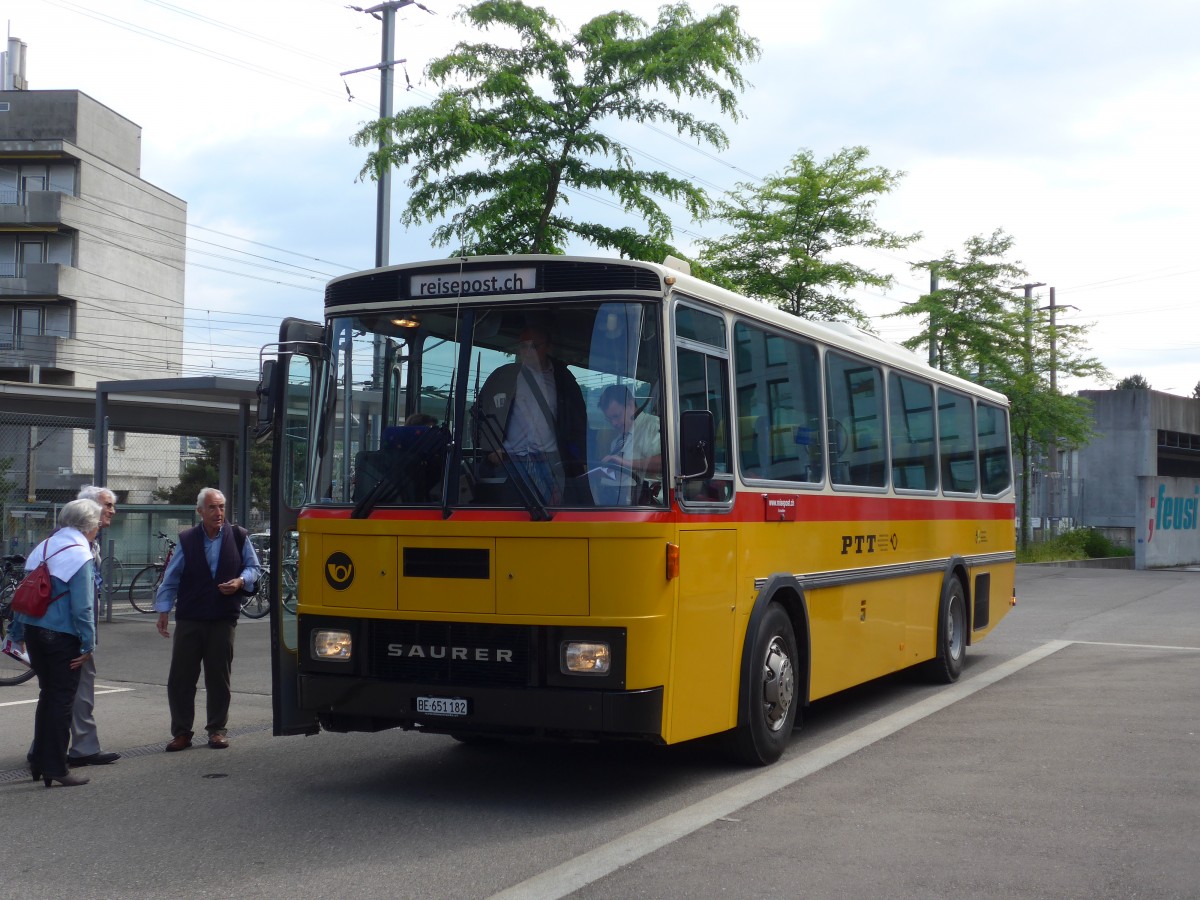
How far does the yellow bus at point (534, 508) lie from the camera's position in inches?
268

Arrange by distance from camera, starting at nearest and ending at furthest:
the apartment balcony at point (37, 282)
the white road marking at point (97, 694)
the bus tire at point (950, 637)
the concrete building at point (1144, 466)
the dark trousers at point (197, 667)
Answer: the dark trousers at point (197, 667) < the white road marking at point (97, 694) < the bus tire at point (950, 637) < the concrete building at point (1144, 466) < the apartment balcony at point (37, 282)

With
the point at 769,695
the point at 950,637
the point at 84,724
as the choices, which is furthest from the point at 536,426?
the point at 950,637

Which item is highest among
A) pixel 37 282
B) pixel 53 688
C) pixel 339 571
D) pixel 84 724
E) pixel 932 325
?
pixel 37 282

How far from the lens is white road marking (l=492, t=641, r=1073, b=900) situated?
5570mm

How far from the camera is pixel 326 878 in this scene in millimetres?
5719

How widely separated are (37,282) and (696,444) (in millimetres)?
52616

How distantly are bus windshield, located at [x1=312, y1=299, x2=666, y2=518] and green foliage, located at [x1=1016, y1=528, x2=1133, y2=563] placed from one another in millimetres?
31822

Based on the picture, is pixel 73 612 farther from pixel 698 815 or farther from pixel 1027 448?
pixel 1027 448

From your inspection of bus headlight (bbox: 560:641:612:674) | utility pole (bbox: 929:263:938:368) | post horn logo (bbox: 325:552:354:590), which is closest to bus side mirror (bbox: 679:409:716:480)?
bus headlight (bbox: 560:641:612:674)

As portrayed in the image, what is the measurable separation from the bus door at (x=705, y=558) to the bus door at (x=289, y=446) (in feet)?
6.93

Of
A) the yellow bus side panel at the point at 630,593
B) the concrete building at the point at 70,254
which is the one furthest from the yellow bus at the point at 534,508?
the concrete building at the point at 70,254

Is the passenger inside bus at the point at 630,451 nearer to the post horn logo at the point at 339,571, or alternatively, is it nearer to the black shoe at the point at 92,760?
the post horn logo at the point at 339,571

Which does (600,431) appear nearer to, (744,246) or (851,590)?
(851,590)

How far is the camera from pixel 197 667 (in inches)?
359
